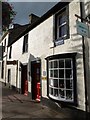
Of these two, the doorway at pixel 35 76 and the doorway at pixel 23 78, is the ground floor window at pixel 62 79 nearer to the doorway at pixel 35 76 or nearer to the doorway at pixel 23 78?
the doorway at pixel 35 76

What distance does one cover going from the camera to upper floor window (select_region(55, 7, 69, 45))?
9.19 m

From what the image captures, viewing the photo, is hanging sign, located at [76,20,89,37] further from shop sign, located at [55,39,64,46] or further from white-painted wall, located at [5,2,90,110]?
shop sign, located at [55,39,64,46]

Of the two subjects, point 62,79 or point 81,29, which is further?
point 62,79

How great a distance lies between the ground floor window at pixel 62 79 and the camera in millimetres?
→ 8492

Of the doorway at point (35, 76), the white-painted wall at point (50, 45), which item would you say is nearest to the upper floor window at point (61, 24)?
the white-painted wall at point (50, 45)

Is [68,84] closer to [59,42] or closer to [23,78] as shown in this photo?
[59,42]

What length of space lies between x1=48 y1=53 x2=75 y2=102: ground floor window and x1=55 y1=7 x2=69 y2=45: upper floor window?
47.6 inches

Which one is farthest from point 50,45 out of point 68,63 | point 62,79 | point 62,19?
point 62,79

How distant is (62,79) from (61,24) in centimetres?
287

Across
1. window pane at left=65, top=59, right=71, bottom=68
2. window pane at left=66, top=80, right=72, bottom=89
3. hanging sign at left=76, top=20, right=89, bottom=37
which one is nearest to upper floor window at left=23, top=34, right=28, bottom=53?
window pane at left=65, top=59, right=71, bottom=68

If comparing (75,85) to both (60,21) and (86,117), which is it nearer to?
(86,117)

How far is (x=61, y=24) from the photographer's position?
996 centimetres

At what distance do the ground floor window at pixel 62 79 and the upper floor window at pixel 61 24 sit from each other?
3.97ft

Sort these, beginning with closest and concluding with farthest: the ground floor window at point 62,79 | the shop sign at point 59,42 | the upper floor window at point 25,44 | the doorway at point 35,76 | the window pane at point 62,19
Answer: the ground floor window at point 62,79, the shop sign at point 59,42, the window pane at point 62,19, the doorway at point 35,76, the upper floor window at point 25,44
